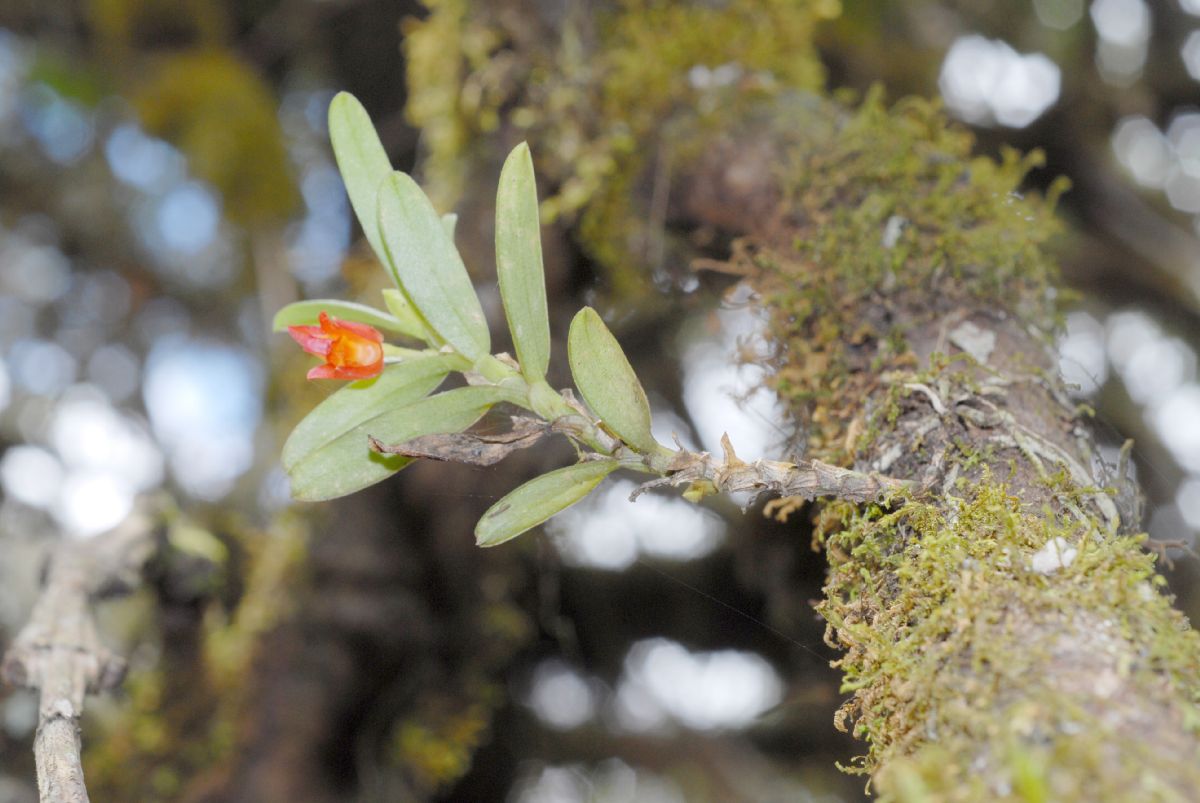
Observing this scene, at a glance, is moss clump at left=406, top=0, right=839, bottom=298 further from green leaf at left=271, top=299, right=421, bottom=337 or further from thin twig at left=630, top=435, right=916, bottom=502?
thin twig at left=630, top=435, right=916, bottom=502

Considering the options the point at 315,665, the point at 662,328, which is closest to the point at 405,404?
the point at 662,328

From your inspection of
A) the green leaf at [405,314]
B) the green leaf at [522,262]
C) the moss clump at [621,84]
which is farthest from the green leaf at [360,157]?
the moss clump at [621,84]

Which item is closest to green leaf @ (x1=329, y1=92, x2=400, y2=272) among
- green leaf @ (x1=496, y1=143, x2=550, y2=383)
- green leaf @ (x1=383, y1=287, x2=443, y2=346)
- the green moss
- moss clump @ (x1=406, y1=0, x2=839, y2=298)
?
green leaf @ (x1=383, y1=287, x2=443, y2=346)

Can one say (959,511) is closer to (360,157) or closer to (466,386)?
(466,386)

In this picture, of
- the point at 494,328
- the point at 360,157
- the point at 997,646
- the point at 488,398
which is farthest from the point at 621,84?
the point at 997,646

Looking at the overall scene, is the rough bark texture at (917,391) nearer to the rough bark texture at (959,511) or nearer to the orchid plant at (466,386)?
the rough bark texture at (959,511)
